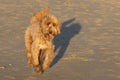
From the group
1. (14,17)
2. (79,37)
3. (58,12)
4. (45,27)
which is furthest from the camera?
(58,12)

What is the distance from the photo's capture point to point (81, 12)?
44.0 feet

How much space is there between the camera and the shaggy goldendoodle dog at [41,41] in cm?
693

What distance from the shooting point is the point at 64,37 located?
10164 millimetres

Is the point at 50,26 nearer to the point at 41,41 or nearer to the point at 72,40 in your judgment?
A: the point at 41,41

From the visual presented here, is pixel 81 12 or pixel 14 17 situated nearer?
pixel 14 17

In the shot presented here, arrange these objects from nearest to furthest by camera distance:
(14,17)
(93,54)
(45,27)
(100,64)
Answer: (45,27) → (100,64) → (93,54) → (14,17)

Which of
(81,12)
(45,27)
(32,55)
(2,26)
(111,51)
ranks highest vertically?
(45,27)

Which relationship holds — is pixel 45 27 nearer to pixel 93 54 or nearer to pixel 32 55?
pixel 32 55

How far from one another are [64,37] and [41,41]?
2.98 metres

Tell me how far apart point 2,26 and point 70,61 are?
11.6ft

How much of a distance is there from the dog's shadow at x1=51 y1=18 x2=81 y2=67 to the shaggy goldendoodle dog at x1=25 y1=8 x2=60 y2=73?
0.50 m

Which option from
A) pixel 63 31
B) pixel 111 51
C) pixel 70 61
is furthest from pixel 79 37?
pixel 70 61

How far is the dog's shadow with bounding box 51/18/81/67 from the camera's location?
28.3ft

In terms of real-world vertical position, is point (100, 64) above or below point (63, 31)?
above
